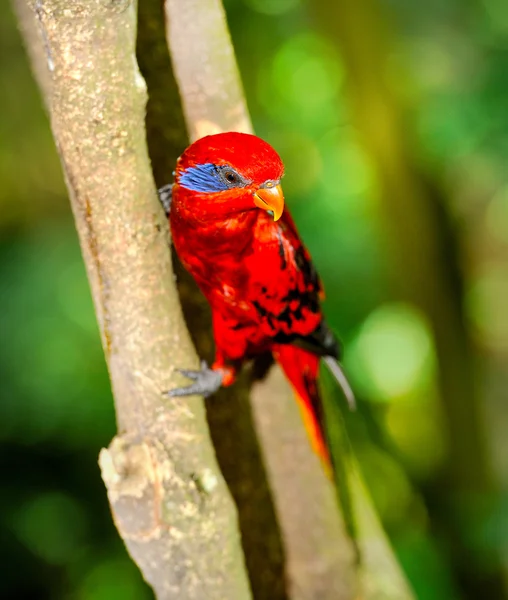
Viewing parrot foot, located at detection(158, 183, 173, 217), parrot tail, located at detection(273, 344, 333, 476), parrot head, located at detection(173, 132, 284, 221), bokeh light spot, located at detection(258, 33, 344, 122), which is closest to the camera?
parrot head, located at detection(173, 132, 284, 221)

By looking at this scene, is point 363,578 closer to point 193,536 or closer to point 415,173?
point 193,536

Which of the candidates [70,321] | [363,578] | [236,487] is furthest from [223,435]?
[70,321]

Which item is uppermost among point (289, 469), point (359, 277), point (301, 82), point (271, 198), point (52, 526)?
point (301, 82)

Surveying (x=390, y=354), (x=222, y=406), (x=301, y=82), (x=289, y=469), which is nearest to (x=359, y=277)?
(x=390, y=354)

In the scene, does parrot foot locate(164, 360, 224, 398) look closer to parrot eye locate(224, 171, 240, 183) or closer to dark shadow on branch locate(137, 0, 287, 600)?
dark shadow on branch locate(137, 0, 287, 600)

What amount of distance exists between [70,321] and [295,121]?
32.2 inches

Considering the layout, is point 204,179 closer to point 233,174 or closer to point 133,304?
point 233,174

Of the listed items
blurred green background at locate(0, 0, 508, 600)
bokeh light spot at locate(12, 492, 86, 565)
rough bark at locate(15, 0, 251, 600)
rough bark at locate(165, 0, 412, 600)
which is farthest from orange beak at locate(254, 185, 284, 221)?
bokeh light spot at locate(12, 492, 86, 565)

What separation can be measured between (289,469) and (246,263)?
374 millimetres

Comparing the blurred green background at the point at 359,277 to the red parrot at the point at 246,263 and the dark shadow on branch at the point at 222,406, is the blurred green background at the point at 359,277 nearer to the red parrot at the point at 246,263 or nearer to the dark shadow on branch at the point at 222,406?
the dark shadow on branch at the point at 222,406

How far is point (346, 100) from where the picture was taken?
5.03 feet

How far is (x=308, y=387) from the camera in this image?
34.6 inches

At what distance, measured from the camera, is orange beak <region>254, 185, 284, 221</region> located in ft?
1.81

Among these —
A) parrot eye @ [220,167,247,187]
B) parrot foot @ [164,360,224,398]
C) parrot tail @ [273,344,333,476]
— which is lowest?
parrot tail @ [273,344,333,476]
